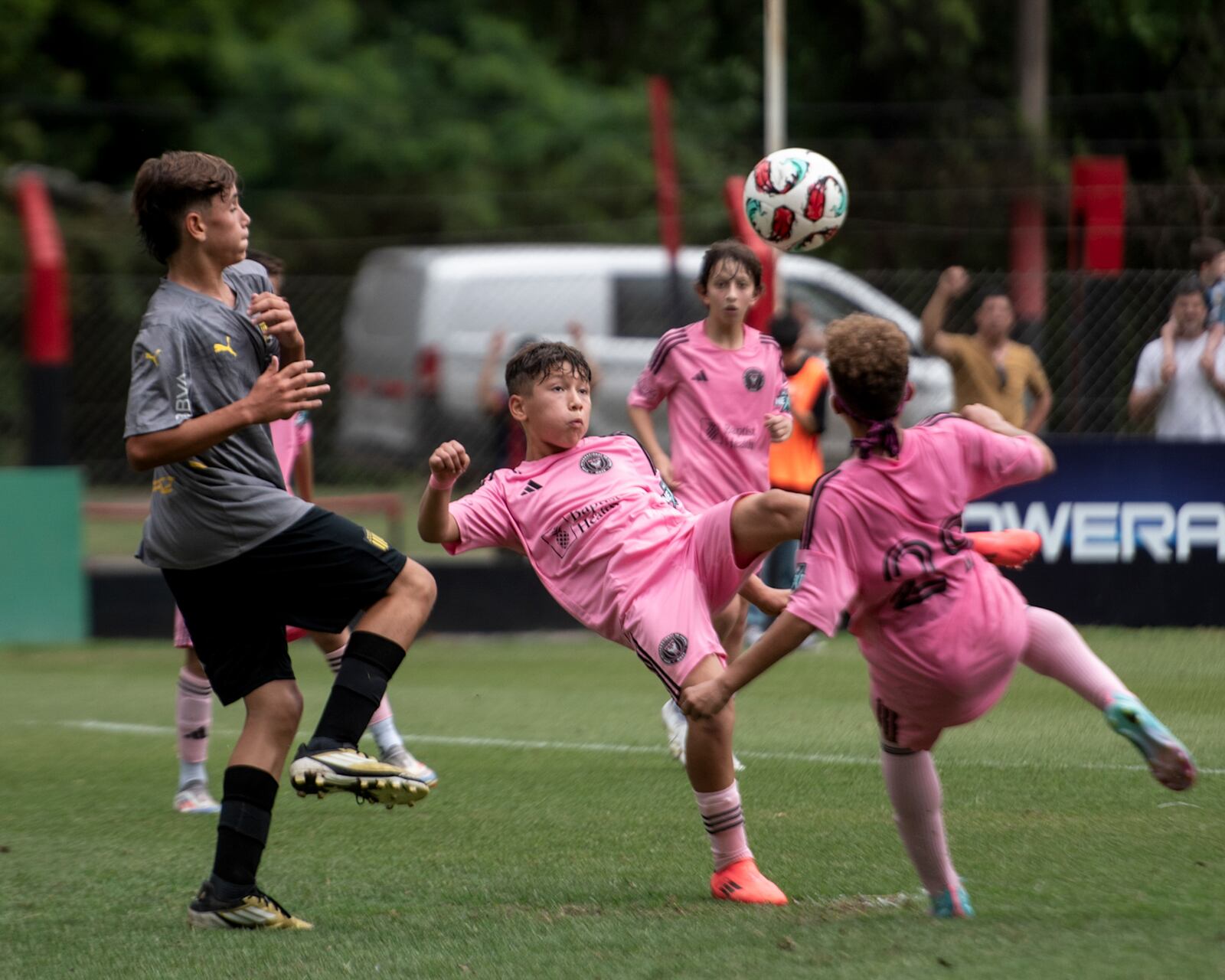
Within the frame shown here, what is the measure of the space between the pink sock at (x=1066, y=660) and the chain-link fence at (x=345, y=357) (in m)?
7.32

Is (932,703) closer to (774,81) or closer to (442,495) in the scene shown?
(442,495)

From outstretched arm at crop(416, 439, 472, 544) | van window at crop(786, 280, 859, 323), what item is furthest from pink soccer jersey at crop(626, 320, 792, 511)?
van window at crop(786, 280, 859, 323)

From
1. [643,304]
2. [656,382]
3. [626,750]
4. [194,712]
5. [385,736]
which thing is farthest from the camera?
[643,304]

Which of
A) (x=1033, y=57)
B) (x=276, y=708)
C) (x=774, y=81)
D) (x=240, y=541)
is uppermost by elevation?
(x=1033, y=57)

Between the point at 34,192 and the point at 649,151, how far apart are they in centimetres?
1500

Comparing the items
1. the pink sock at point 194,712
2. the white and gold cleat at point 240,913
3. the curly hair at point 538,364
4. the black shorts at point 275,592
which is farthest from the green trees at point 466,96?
the white and gold cleat at point 240,913

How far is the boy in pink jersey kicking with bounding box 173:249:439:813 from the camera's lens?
256 inches

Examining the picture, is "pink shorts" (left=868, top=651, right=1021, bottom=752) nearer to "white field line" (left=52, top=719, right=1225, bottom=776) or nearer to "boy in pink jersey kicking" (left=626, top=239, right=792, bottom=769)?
"white field line" (left=52, top=719, right=1225, bottom=776)

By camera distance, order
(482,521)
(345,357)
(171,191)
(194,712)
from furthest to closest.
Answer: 1. (345,357)
2. (194,712)
3. (482,521)
4. (171,191)

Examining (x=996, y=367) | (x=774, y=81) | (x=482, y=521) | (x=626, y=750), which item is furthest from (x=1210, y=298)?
(x=482, y=521)

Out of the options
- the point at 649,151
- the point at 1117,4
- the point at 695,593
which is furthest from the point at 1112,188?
the point at 649,151

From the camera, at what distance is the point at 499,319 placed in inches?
653

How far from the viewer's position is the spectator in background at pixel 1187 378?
1080cm

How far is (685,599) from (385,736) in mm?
2298
